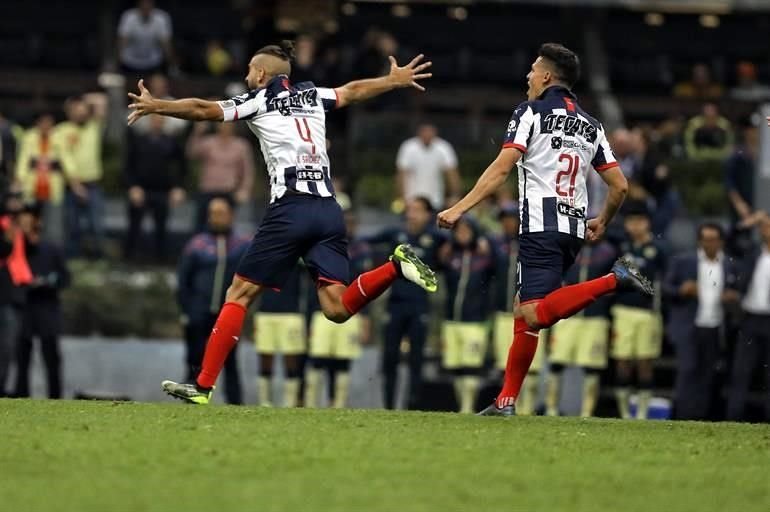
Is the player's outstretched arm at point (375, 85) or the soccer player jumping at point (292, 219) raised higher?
the player's outstretched arm at point (375, 85)

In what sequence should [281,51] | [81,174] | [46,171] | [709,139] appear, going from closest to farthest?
1. [281,51]
2. [46,171]
3. [81,174]
4. [709,139]

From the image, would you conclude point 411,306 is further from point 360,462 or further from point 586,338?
point 360,462

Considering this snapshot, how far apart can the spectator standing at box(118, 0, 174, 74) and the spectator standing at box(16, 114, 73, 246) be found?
10.2 feet

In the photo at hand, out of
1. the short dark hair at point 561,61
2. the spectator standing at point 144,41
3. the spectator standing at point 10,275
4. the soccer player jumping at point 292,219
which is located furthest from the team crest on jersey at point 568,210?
the spectator standing at point 144,41

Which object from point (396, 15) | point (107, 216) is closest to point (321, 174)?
point (107, 216)

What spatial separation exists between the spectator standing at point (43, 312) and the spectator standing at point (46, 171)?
3.20m

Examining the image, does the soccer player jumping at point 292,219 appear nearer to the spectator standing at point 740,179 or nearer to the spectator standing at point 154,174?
the spectator standing at point 740,179

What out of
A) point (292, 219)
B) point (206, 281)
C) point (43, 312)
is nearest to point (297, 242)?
point (292, 219)

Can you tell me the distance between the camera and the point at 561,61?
12141mm

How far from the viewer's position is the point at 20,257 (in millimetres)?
18812

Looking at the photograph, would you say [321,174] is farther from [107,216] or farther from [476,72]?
[476,72]

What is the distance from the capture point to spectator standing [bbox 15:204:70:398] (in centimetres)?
1911

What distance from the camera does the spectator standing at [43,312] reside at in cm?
1911

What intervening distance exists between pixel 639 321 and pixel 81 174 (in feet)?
24.6
